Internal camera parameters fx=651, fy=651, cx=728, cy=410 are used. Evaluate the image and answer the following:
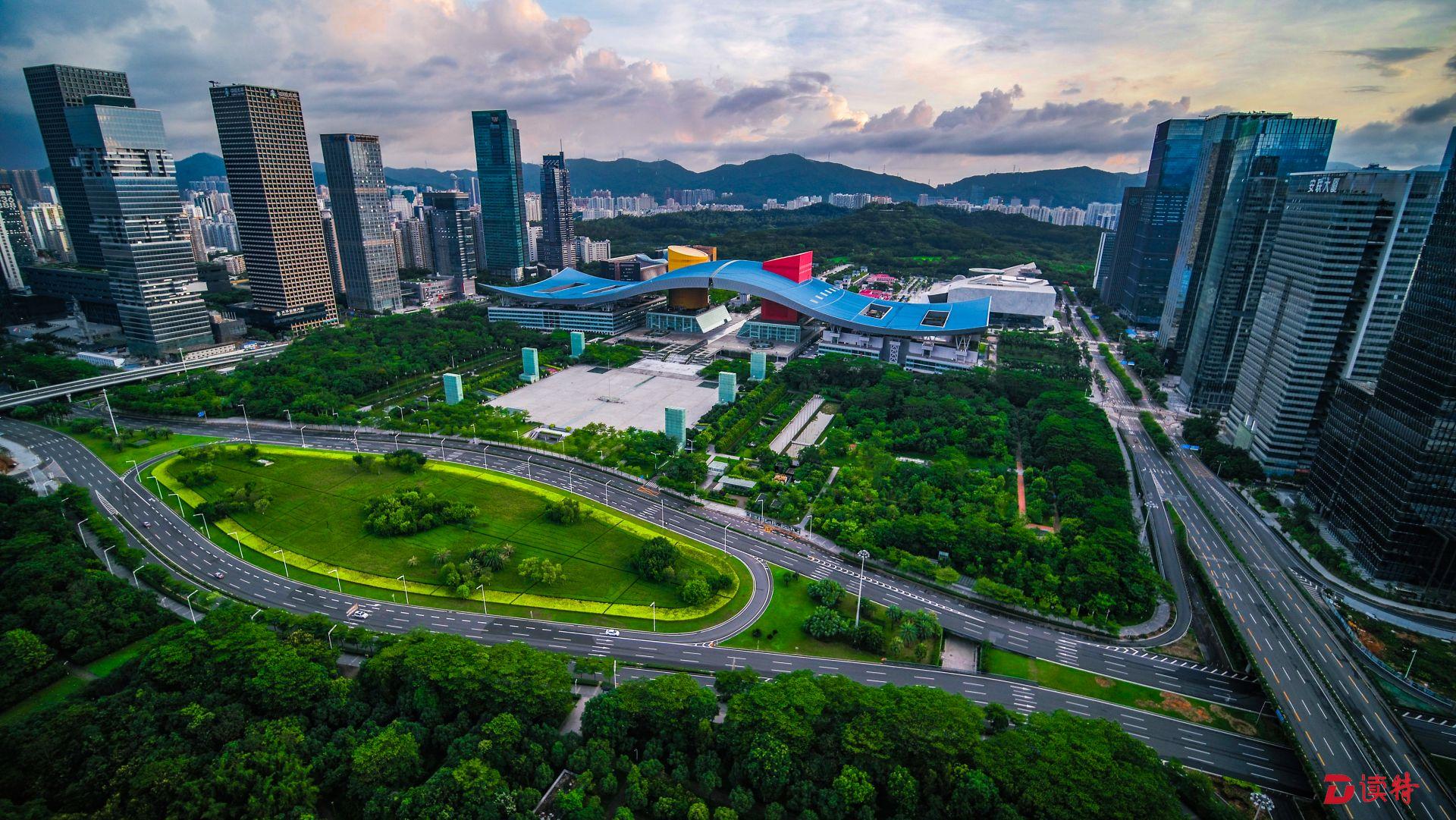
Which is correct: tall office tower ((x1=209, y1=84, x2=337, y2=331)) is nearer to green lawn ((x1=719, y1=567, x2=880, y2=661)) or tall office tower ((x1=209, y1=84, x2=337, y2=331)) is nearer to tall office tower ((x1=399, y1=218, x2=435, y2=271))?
tall office tower ((x1=399, y1=218, x2=435, y2=271))

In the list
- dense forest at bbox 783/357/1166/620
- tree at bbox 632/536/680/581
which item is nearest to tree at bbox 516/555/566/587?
tree at bbox 632/536/680/581

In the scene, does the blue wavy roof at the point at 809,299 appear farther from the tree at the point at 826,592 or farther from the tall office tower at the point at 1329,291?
the tree at the point at 826,592

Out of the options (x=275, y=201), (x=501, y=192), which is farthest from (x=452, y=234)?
(x=275, y=201)

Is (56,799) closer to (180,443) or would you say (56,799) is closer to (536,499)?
(536,499)

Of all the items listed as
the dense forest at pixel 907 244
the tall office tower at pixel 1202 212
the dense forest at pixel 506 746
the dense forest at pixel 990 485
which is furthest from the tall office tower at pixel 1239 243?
the dense forest at pixel 907 244

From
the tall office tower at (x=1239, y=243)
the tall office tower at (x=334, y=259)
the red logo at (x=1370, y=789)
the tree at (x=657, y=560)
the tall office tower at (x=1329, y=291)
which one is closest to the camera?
the red logo at (x=1370, y=789)

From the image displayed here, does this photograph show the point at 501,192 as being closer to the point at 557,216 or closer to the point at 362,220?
the point at 557,216
